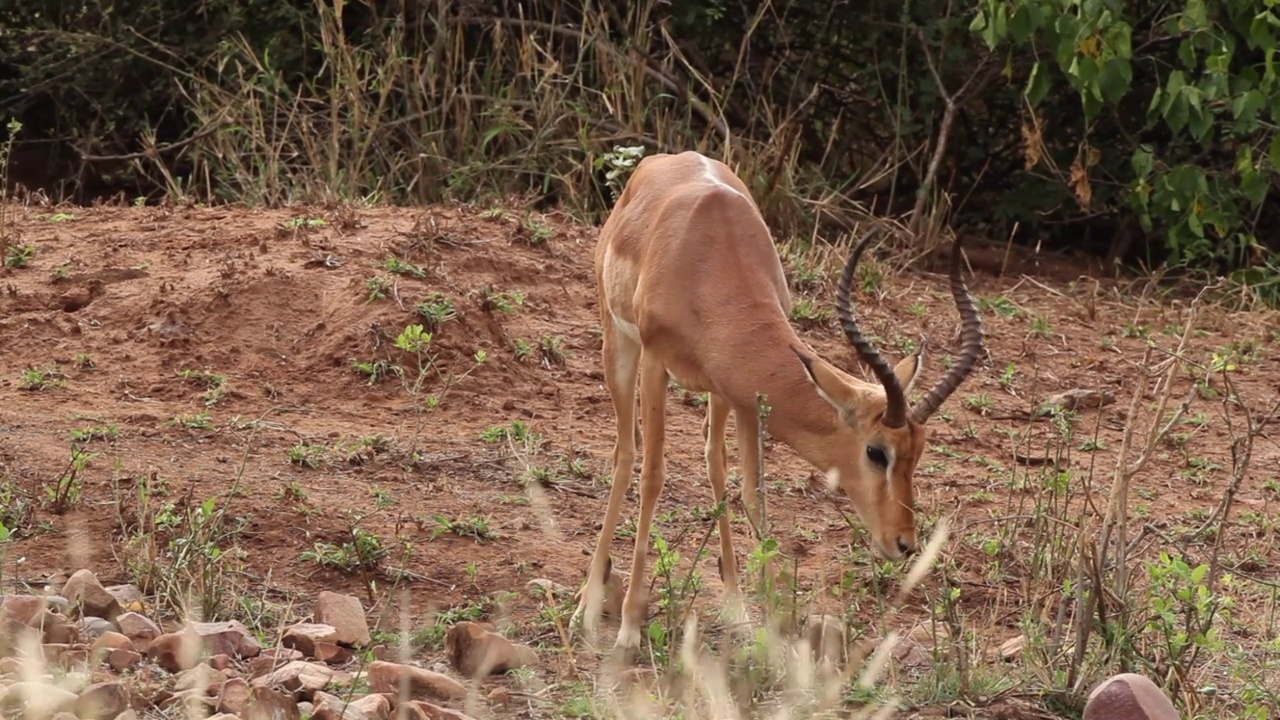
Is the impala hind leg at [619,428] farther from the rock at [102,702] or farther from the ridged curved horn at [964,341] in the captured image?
the rock at [102,702]

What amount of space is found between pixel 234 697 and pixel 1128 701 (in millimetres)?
1835

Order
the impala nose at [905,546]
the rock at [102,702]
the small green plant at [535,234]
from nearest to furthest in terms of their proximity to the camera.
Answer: the rock at [102,702] < the impala nose at [905,546] < the small green plant at [535,234]

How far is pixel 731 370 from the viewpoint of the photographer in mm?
4629

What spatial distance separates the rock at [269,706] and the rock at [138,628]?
63 cm

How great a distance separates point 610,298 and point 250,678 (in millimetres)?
1725

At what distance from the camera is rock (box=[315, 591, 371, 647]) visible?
427 cm

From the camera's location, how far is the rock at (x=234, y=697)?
11.6 feet

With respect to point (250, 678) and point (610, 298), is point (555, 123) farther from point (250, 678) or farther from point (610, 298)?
point (250, 678)

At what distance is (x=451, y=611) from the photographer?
463cm

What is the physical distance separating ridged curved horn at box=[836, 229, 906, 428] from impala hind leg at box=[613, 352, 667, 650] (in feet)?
2.10

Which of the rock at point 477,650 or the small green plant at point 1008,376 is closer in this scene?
the rock at point 477,650

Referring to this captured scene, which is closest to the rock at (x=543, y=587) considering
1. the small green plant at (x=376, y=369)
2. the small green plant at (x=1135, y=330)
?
the small green plant at (x=376, y=369)

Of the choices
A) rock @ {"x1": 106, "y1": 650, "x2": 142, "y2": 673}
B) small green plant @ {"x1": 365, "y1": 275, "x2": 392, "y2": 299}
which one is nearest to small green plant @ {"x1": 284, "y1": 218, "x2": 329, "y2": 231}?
small green plant @ {"x1": 365, "y1": 275, "x2": 392, "y2": 299}

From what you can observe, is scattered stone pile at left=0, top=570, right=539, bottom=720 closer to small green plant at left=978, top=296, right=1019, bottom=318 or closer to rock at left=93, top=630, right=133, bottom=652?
rock at left=93, top=630, right=133, bottom=652
